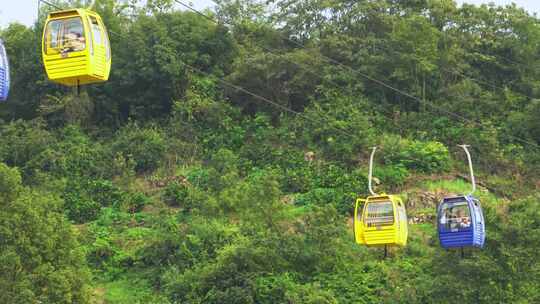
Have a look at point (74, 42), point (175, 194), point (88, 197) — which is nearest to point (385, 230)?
point (74, 42)

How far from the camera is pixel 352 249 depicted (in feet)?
121

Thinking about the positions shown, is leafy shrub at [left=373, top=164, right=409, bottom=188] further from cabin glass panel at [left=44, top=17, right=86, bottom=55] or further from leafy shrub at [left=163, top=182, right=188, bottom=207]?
cabin glass panel at [left=44, top=17, right=86, bottom=55]

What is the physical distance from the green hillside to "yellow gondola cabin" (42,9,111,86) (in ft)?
37.5

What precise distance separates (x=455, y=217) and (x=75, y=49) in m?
11.0

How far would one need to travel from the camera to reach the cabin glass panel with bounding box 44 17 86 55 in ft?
68.5

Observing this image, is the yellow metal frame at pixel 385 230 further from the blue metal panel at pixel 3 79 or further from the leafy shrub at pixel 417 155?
the leafy shrub at pixel 417 155

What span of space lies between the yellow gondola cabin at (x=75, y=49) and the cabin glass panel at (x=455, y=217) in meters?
10.2

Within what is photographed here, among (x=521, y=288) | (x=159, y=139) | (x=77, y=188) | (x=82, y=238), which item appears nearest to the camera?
(x=521, y=288)

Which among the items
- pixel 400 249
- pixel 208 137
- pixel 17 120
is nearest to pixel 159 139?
pixel 208 137

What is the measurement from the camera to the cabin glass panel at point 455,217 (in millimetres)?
28250

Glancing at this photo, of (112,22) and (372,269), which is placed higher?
(112,22)

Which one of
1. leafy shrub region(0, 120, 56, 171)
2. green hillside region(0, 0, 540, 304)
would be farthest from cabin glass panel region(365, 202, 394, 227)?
leafy shrub region(0, 120, 56, 171)

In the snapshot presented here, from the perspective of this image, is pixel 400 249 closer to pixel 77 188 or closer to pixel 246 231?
pixel 246 231

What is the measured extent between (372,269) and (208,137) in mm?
12439
